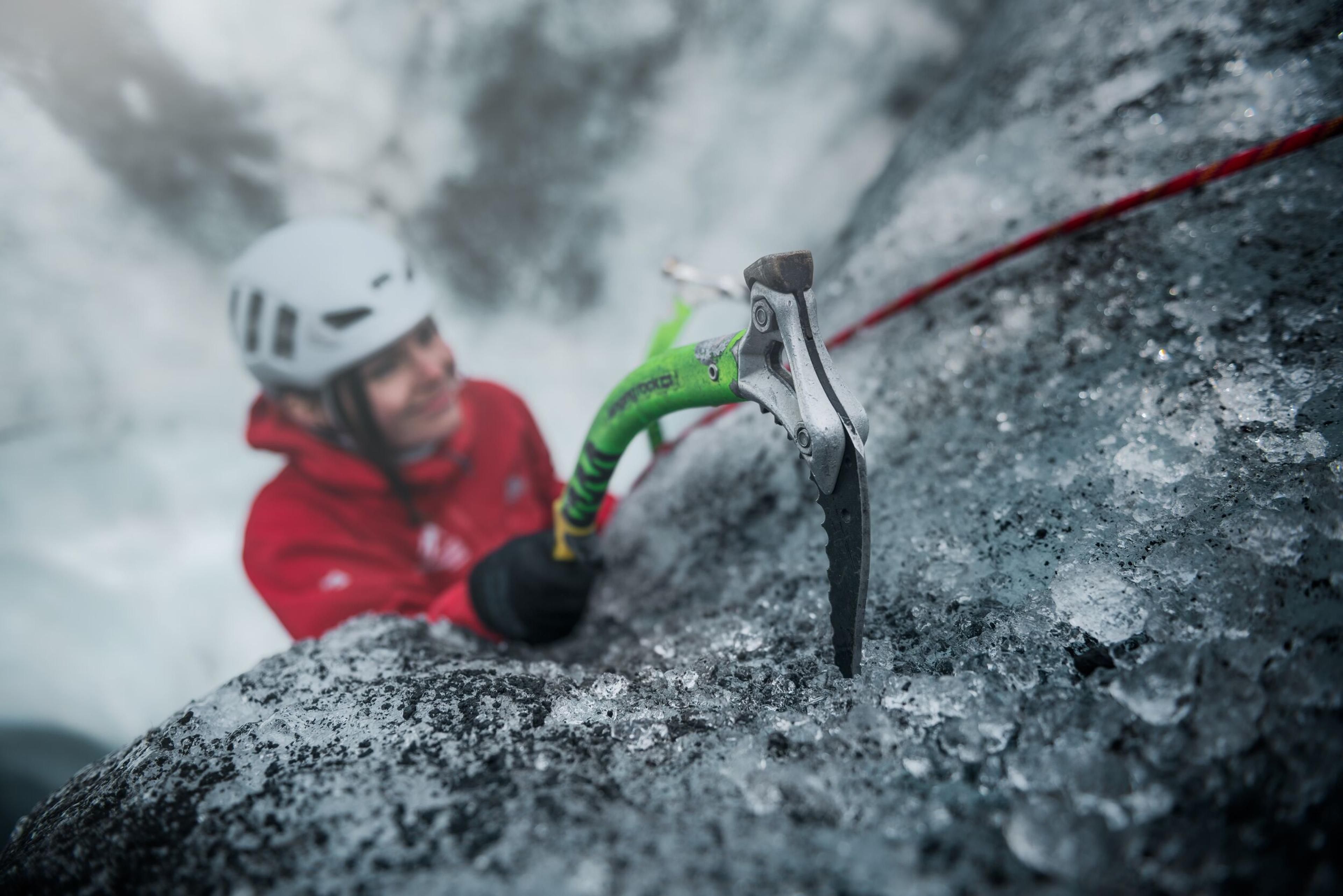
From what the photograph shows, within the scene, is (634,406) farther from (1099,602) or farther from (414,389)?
(414,389)

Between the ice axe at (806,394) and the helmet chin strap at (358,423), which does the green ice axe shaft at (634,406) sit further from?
the helmet chin strap at (358,423)

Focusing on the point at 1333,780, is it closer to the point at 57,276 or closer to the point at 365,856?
the point at 365,856

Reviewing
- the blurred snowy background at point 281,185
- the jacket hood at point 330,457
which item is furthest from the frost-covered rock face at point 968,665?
the blurred snowy background at point 281,185

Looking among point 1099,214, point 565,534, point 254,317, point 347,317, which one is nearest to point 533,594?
point 565,534

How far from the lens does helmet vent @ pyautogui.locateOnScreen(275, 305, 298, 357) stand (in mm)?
→ 1846

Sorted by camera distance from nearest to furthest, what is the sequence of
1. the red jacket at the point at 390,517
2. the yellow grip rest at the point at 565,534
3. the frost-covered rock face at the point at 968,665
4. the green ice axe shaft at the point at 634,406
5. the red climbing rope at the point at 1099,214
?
the frost-covered rock face at the point at 968,665, the green ice axe shaft at the point at 634,406, the red climbing rope at the point at 1099,214, the yellow grip rest at the point at 565,534, the red jacket at the point at 390,517

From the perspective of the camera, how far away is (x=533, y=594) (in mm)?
1484

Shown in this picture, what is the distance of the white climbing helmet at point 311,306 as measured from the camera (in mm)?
1843

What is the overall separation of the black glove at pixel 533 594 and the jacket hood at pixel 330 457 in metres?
0.69

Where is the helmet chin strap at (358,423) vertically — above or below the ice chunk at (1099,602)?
above

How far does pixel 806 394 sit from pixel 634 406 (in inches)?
15.8

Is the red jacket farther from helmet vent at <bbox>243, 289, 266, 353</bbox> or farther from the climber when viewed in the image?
helmet vent at <bbox>243, 289, 266, 353</bbox>

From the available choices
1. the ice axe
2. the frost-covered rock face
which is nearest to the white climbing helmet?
the frost-covered rock face

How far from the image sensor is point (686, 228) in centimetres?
363
